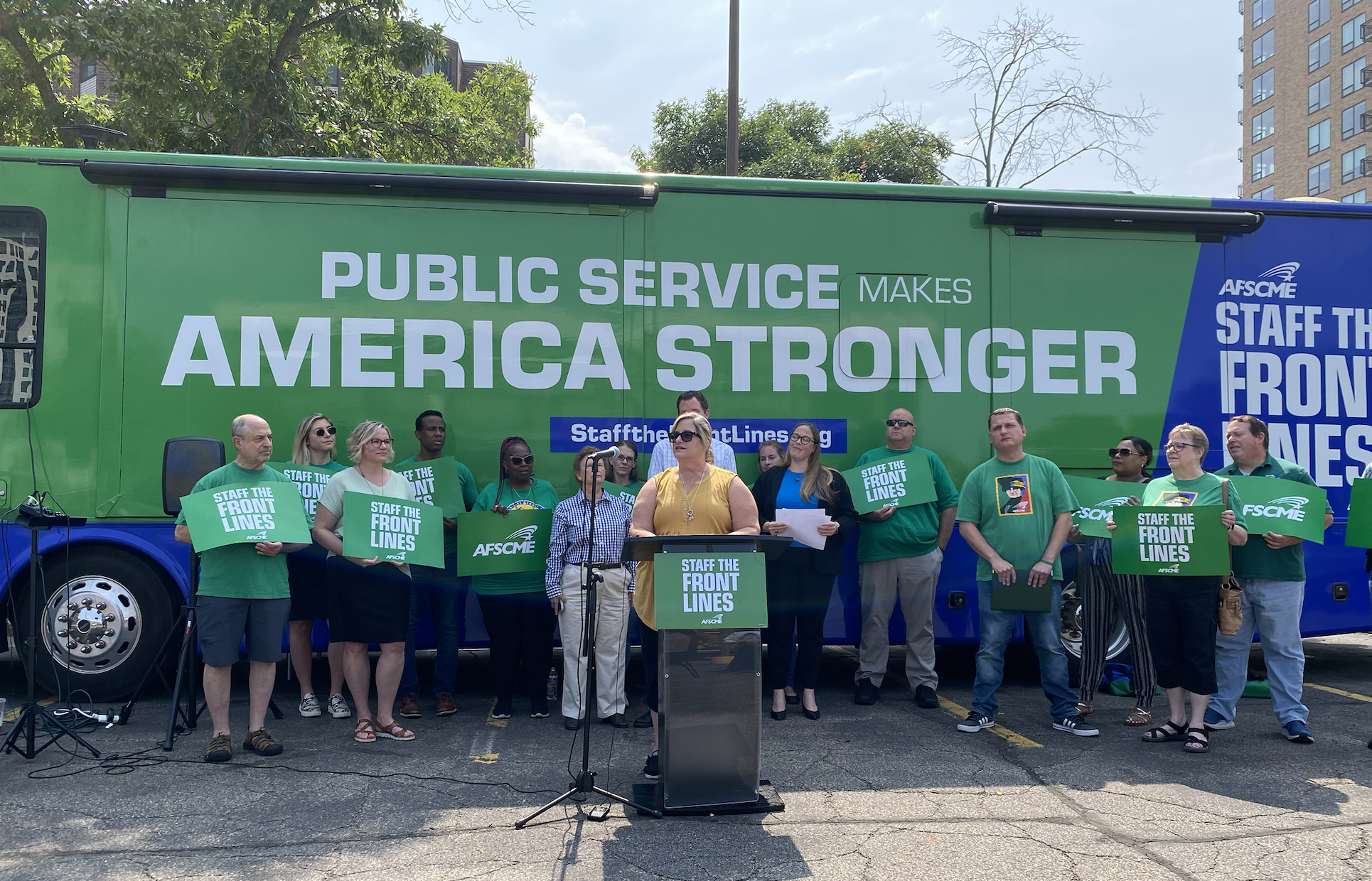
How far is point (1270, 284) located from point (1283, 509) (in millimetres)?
2285

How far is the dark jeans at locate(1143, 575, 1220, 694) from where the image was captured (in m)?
5.67

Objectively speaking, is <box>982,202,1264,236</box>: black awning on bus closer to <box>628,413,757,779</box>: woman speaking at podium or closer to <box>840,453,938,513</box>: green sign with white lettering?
<box>840,453,938,513</box>: green sign with white lettering

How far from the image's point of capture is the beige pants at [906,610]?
668cm

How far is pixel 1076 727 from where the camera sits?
5.92 metres

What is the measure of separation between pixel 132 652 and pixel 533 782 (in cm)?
307

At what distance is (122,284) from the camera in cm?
626

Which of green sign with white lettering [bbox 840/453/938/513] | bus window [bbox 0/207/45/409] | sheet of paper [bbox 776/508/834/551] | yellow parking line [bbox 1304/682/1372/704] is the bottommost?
yellow parking line [bbox 1304/682/1372/704]

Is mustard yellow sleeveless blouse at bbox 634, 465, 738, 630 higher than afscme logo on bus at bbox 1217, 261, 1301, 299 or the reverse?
the reverse

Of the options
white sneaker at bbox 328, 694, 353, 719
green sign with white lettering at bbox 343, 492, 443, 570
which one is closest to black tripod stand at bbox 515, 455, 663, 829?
green sign with white lettering at bbox 343, 492, 443, 570

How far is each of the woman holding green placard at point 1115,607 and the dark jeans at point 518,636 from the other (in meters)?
3.42

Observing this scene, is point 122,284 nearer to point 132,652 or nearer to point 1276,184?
point 132,652

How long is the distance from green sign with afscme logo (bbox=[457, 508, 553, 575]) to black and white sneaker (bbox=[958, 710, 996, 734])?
2.84 meters

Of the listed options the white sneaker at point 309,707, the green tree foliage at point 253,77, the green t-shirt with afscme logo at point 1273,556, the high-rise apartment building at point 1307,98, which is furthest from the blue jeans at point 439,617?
the high-rise apartment building at point 1307,98

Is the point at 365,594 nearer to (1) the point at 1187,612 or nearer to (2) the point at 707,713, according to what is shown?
(2) the point at 707,713
